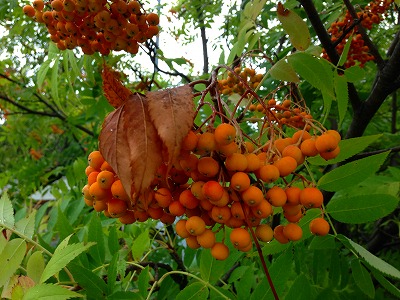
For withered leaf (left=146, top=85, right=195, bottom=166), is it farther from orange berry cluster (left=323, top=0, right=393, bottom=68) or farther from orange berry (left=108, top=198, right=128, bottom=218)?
orange berry cluster (left=323, top=0, right=393, bottom=68)

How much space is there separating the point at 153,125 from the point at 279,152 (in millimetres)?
319

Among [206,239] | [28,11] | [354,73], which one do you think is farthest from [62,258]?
[28,11]

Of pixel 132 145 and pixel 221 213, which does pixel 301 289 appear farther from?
pixel 132 145

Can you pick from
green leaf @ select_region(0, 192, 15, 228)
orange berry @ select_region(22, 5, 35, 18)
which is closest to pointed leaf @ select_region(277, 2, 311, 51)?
green leaf @ select_region(0, 192, 15, 228)

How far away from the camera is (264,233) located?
0.80 metres

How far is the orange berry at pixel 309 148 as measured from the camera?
0.78 metres

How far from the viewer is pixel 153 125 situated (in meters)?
0.59

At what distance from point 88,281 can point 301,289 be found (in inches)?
18.9

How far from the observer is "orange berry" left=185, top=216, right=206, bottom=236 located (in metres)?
0.77

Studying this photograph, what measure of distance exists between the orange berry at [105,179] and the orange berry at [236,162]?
24 centimetres

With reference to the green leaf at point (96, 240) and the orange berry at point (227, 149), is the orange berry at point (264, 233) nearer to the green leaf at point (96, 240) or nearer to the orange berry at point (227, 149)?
the orange berry at point (227, 149)

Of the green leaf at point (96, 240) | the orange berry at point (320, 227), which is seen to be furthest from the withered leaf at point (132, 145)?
the green leaf at point (96, 240)

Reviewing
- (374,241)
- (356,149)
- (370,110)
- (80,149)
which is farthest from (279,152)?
(80,149)

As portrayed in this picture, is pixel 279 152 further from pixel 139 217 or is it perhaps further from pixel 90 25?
pixel 90 25
